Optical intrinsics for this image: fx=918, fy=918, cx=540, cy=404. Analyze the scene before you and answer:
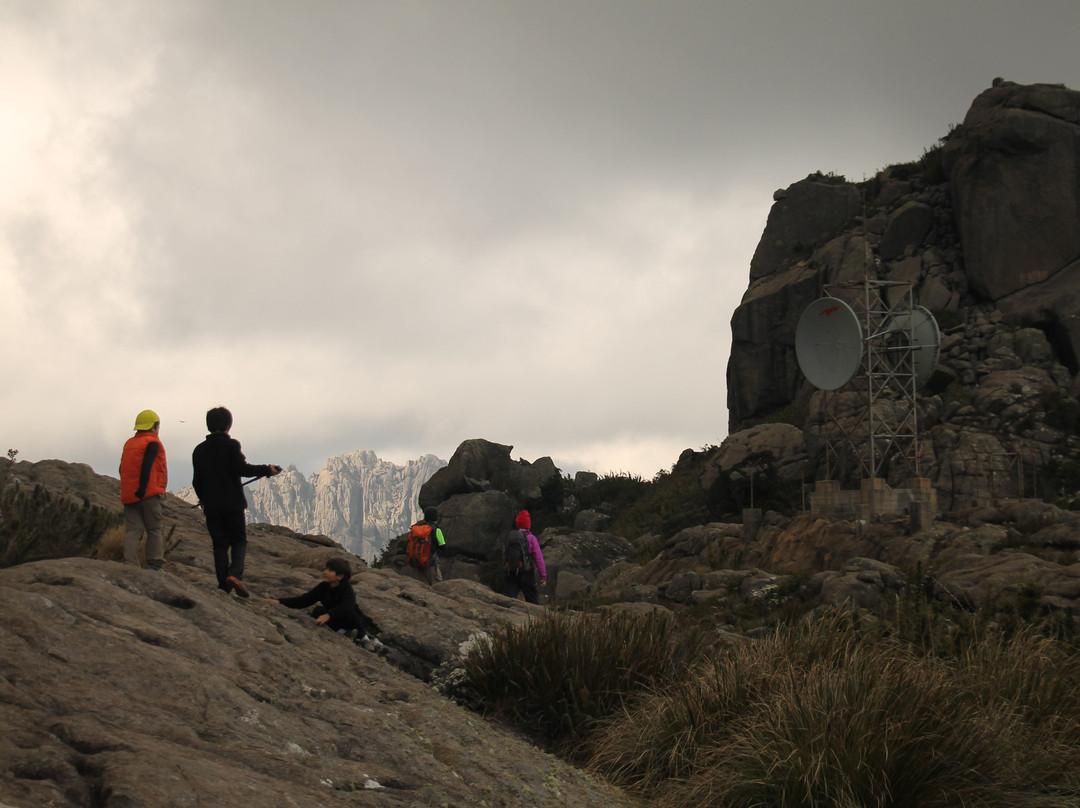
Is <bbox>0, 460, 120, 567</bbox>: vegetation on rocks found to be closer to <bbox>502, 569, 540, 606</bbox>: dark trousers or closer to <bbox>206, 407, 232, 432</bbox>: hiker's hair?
<bbox>206, 407, 232, 432</bbox>: hiker's hair

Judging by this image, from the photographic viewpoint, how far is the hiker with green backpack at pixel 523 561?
51.2 feet

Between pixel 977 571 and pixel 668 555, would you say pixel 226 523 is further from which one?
pixel 668 555

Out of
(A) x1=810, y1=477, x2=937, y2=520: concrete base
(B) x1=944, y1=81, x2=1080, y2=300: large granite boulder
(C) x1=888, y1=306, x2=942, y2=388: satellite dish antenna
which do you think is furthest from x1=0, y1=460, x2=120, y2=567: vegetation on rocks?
(B) x1=944, y1=81, x2=1080, y2=300: large granite boulder

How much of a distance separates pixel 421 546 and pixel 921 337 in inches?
955

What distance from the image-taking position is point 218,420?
339 inches

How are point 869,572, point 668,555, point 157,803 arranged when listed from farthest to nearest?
point 668,555 < point 869,572 < point 157,803

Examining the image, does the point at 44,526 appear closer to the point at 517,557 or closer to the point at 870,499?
the point at 517,557

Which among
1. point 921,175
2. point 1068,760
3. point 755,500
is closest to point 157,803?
point 1068,760

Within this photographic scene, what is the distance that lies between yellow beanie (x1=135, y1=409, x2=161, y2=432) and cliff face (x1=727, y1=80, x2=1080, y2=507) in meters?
27.9

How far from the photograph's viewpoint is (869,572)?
55.6 feet

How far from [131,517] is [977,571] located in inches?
525

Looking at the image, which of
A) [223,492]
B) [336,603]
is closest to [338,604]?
[336,603]

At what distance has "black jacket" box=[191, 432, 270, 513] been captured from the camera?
330 inches

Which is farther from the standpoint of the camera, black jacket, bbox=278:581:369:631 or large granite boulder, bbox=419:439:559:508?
large granite boulder, bbox=419:439:559:508
